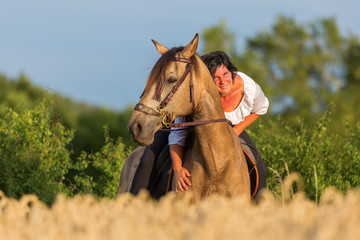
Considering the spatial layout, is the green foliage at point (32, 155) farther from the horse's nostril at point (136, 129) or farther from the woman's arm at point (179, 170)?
the horse's nostril at point (136, 129)

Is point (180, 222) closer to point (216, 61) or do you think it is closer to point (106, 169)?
point (216, 61)

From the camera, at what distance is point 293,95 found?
116 ft

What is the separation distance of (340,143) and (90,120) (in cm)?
1272

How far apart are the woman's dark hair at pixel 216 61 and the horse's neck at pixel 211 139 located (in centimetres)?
76

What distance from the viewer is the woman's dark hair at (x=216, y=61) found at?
5.71m

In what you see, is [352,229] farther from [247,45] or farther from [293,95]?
[247,45]

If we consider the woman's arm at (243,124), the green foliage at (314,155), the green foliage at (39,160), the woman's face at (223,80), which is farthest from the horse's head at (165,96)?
the green foliage at (39,160)

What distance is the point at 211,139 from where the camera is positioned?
493cm

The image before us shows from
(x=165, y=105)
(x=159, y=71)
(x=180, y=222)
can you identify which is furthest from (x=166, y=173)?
(x=180, y=222)

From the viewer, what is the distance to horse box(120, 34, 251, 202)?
4820mm

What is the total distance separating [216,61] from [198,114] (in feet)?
3.22

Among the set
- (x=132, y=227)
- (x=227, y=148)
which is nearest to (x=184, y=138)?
(x=227, y=148)

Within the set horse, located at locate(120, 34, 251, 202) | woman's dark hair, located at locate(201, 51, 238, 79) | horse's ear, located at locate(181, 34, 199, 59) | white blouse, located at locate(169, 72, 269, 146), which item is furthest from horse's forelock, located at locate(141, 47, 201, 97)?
white blouse, located at locate(169, 72, 269, 146)

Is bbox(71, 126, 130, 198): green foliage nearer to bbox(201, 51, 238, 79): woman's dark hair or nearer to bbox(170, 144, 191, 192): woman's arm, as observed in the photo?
bbox(201, 51, 238, 79): woman's dark hair
